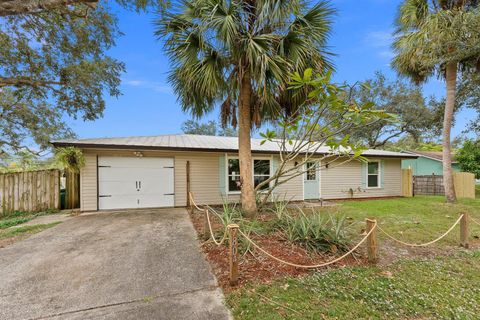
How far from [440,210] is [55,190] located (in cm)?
1395

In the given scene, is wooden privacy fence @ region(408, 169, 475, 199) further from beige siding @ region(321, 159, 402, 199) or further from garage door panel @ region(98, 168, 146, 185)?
garage door panel @ region(98, 168, 146, 185)

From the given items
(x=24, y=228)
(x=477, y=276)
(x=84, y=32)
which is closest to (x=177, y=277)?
(x=477, y=276)

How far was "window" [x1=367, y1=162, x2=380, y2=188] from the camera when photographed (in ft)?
37.3

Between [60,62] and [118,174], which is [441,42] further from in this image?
[60,62]

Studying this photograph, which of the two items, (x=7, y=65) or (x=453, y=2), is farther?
(x=453, y=2)

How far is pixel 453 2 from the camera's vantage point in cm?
815

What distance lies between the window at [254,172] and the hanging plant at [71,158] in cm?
522

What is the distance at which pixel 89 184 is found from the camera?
24.3 feet

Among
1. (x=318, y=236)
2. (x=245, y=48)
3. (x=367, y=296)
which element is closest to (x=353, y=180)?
(x=318, y=236)

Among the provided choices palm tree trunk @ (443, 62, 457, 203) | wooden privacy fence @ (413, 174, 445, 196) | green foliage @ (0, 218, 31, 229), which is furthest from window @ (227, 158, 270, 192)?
wooden privacy fence @ (413, 174, 445, 196)

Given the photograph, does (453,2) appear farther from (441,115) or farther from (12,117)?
(12,117)

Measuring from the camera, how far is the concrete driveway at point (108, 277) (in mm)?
2357

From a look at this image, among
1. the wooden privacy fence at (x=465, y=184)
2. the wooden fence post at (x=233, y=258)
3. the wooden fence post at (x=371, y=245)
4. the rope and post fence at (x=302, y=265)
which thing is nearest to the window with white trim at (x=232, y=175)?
the rope and post fence at (x=302, y=265)

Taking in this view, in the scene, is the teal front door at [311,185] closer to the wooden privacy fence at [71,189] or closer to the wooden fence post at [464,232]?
the wooden fence post at [464,232]
